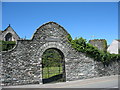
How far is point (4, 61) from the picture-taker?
12.3 meters

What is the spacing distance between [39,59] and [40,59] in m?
0.08

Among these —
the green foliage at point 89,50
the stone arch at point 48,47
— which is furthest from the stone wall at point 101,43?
the stone arch at point 48,47

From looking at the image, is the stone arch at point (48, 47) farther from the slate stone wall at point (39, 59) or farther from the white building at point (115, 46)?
the white building at point (115, 46)

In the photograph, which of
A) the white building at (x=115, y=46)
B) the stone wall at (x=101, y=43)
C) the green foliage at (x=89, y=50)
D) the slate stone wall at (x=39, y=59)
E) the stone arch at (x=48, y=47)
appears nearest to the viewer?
the slate stone wall at (x=39, y=59)

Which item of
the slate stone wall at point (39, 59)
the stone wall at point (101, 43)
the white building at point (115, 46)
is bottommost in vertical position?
the slate stone wall at point (39, 59)

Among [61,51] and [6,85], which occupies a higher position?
[61,51]

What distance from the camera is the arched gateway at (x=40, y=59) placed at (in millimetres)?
12523

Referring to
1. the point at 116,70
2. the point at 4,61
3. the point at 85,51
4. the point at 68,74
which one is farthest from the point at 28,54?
the point at 116,70

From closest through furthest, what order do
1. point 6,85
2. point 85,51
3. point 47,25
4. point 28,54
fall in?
1. point 6,85
2. point 28,54
3. point 47,25
4. point 85,51

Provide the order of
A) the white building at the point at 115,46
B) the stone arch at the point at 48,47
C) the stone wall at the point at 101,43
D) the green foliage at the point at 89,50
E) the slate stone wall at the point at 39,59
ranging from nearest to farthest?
the slate stone wall at the point at 39,59 → the stone arch at the point at 48,47 → the green foliage at the point at 89,50 → the stone wall at the point at 101,43 → the white building at the point at 115,46

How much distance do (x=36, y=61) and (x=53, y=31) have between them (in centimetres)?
301

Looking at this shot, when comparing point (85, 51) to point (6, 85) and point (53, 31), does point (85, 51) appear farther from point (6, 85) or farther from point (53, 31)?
point (6, 85)

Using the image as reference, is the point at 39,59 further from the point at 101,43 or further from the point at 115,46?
the point at 115,46

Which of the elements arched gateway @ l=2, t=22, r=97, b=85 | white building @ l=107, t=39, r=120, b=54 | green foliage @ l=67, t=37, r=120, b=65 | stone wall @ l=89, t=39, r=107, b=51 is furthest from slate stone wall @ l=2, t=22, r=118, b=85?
white building @ l=107, t=39, r=120, b=54
